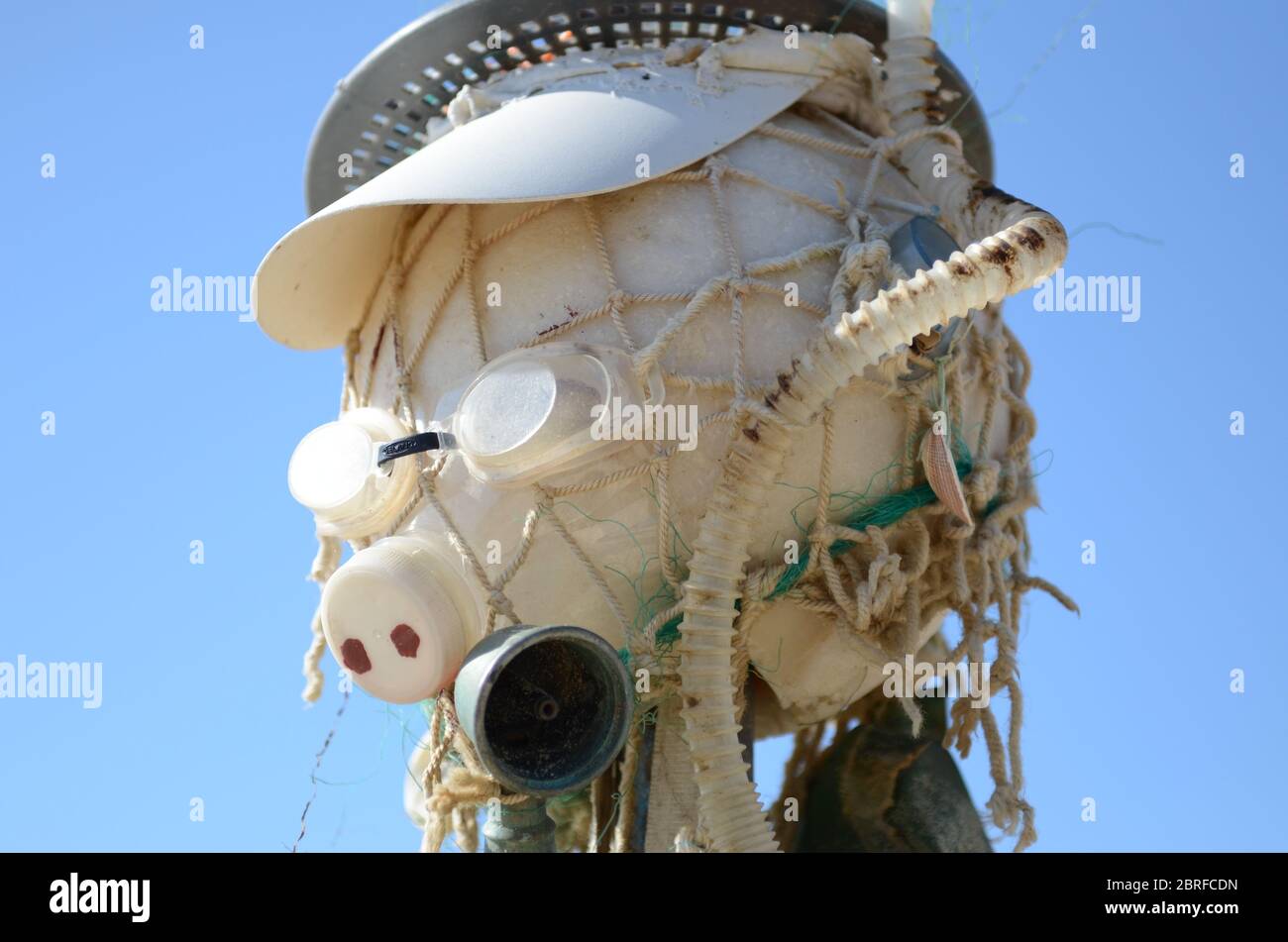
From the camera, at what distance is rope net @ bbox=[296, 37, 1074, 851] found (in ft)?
14.0

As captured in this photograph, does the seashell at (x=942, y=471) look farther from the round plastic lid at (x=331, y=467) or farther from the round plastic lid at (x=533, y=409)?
the round plastic lid at (x=331, y=467)

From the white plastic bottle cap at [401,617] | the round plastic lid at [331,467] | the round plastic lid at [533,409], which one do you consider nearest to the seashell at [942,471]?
the round plastic lid at [533,409]

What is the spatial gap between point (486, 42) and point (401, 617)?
187 cm

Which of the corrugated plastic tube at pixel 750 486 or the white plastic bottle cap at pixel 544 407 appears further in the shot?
the white plastic bottle cap at pixel 544 407

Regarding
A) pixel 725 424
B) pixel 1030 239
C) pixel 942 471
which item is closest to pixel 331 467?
pixel 725 424

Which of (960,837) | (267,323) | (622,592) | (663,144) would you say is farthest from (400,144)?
(960,837)

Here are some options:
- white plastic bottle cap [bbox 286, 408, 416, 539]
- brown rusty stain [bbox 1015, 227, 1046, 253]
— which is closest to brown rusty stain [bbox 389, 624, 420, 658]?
white plastic bottle cap [bbox 286, 408, 416, 539]

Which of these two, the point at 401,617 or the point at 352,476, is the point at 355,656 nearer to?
the point at 401,617

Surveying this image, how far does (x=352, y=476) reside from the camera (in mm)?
4422

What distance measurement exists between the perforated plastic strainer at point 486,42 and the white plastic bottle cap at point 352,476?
1.18m

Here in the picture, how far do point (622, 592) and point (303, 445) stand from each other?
992 millimetres

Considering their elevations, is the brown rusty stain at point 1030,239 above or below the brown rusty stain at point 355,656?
above

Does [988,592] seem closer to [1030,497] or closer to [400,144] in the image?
[1030,497]

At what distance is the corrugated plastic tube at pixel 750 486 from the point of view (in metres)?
3.92
